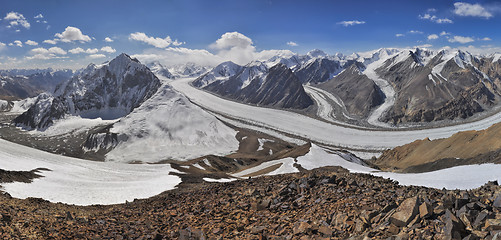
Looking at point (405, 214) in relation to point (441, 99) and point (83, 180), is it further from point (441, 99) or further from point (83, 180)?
point (441, 99)

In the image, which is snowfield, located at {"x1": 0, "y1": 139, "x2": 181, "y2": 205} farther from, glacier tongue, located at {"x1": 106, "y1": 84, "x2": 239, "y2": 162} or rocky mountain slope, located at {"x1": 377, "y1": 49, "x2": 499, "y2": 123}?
rocky mountain slope, located at {"x1": 377, "y1": 49, "x2": 499, "y2": 123}

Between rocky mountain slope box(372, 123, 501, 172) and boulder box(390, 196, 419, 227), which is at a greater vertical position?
boulder box(390, 196, 419, 227)

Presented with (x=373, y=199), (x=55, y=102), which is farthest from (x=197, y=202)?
(x=55, y=102)

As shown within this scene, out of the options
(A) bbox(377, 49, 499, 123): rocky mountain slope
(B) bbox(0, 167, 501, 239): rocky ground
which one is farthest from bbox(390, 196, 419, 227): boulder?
(A) bbox(377, 49, 499, 123): rocky mountain slope

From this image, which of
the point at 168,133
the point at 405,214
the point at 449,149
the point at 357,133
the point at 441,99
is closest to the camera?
the point at 405,214

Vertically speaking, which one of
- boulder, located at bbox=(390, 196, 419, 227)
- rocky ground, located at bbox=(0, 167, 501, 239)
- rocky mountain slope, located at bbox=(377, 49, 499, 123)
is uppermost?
rocky mountain slope, located at bbox=(377, 49, 499, 123)

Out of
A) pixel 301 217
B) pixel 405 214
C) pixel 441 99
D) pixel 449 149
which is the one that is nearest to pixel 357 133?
pixel 441 99

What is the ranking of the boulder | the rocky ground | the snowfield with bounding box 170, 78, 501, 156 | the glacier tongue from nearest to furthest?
the rocky ground
the boulder
the glacier tongue
the snowfield with bounding box 170, 78, 501, 156
